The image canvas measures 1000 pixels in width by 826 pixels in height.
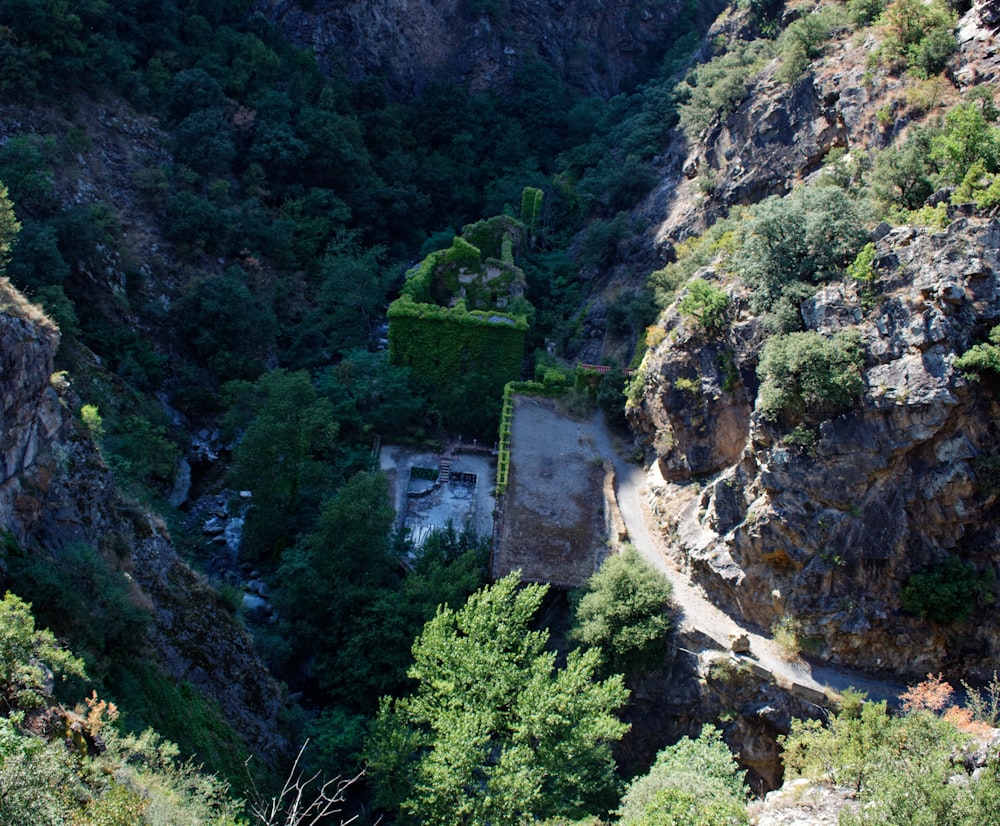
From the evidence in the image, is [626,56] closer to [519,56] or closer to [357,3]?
[519,56]

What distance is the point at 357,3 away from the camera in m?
50.5

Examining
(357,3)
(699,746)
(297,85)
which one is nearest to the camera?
(699,746)

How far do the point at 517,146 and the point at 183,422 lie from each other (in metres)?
30.7

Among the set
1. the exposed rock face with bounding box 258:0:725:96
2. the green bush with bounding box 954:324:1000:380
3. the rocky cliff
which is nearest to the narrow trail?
the rocky cliff

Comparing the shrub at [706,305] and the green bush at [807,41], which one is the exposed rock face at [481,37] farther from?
the shrub at [706,305]

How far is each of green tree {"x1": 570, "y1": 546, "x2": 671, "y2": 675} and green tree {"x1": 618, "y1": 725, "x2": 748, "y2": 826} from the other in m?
2.53

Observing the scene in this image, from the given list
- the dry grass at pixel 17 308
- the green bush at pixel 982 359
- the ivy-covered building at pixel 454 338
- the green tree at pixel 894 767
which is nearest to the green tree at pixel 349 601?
the ivy-covered building at pixel 454 338

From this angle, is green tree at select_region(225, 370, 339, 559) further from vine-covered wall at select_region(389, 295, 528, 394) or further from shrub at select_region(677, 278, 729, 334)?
shrub at select_region(677, 278, 729, 334)

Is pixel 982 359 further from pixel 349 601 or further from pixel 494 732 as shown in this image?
pixel 349 601

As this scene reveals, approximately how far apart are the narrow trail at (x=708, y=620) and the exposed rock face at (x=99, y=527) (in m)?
11.9

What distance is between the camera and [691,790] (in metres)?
17.0

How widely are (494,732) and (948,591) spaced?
11815mm

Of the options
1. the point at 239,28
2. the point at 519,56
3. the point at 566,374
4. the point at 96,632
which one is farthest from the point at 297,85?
the point at 96,632

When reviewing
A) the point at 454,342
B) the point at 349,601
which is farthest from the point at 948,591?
the point at 454,342
